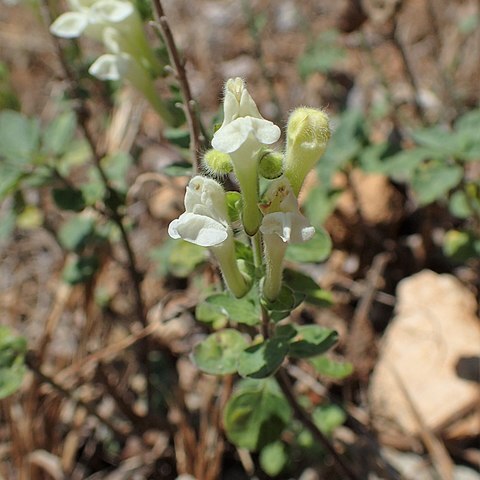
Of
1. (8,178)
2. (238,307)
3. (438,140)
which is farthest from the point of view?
(438,140)

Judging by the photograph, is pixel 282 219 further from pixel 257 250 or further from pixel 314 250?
pixel 314 250

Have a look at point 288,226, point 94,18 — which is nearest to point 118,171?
point 94,18

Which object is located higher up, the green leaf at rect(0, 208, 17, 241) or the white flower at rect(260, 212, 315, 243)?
the white flower at rect(260, 212, 315, 243)

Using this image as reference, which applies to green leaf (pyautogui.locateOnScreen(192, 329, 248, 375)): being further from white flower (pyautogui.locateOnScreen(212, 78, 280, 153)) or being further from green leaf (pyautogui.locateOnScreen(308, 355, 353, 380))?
white flower (pyautogui.locateOnScreen(212, 78, 280, 153))

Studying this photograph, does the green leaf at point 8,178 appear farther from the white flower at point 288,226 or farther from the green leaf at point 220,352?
the white flower at point 288,226

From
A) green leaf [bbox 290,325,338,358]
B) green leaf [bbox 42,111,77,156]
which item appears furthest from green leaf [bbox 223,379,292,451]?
green leaf [bbox 42,111,77,156]

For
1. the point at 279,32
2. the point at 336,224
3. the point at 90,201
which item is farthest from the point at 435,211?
the point at 279,32
